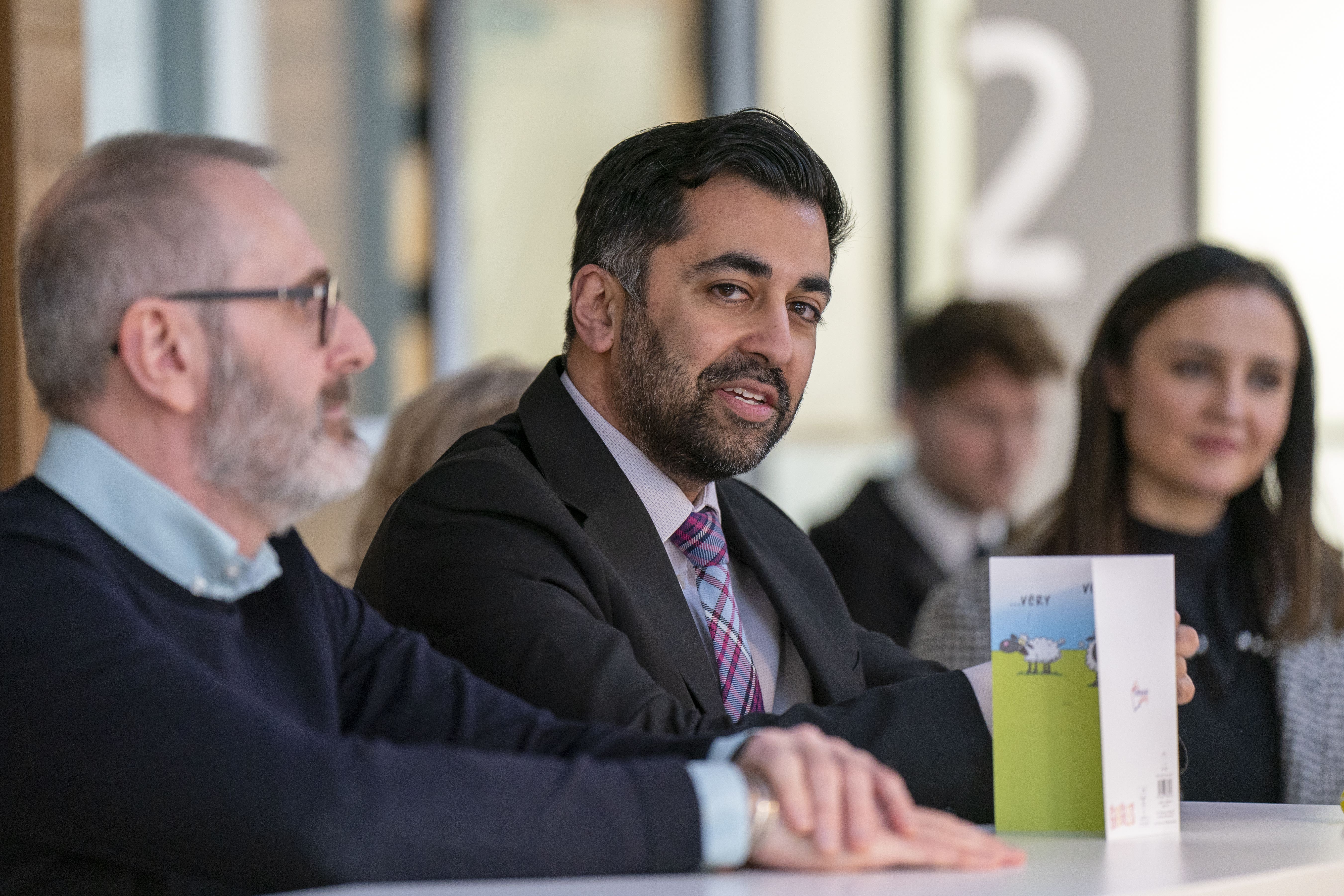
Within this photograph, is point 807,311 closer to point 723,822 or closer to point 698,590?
point 698,590

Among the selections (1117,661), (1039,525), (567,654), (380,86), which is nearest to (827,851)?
(1117,661)

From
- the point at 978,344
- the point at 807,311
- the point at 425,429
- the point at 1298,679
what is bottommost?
the point at 1298,679

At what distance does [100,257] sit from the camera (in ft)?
4.71

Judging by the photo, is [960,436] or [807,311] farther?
[960,436]

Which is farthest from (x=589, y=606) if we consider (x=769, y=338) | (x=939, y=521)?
(x=939, y=521)

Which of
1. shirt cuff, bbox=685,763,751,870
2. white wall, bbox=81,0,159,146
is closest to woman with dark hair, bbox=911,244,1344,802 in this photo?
shirt cuff, bbox=685,763,751,870

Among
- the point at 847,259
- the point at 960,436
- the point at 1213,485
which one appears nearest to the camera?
the point at 1213,485

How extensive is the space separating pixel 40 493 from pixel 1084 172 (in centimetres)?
605

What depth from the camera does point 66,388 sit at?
1442mm

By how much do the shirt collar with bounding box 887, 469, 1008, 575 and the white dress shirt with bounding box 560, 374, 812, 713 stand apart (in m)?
2.27

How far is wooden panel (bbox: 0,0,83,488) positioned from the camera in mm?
2408

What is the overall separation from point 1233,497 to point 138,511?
228 centimetres

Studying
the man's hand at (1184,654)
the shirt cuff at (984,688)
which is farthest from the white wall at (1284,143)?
the shirt cuff at (984,688)

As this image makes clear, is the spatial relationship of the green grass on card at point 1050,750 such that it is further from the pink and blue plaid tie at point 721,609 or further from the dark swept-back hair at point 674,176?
the dark swept-back hair at point 674,176
